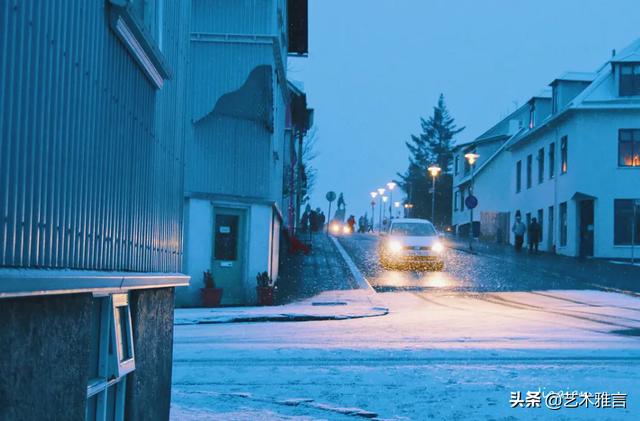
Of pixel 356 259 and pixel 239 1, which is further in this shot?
pixel 356 259

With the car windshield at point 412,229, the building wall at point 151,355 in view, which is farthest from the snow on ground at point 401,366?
the car windshield at point 412,229

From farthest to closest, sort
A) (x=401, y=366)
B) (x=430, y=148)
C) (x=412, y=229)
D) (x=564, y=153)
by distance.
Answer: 1. (x=430, y=148)
2. (x=564, y=153)
3. (x=412, y=229)
4. (x=401, y=366)

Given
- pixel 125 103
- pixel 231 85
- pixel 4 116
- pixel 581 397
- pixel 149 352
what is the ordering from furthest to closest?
pixel 231 85
pixel 581 397
pixel 149 352
pixel 125 103
pixel 4 116

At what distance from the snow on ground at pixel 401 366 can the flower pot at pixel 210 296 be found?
194 inches

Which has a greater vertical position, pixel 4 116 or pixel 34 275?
pixel 4 116

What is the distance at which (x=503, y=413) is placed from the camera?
7.72 m

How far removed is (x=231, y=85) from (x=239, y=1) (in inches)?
89.7

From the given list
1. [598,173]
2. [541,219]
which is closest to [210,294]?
[598,173]

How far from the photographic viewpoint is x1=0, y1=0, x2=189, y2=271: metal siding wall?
3.37m

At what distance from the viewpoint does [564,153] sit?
141 ft

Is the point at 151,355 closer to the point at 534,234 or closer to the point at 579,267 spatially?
the point at 579,267

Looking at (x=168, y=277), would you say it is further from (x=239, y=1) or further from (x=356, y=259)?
(x=356, y=259)

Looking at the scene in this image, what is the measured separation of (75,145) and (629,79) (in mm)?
40040

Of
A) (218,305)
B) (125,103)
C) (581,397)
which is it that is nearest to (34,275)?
(125,103)
